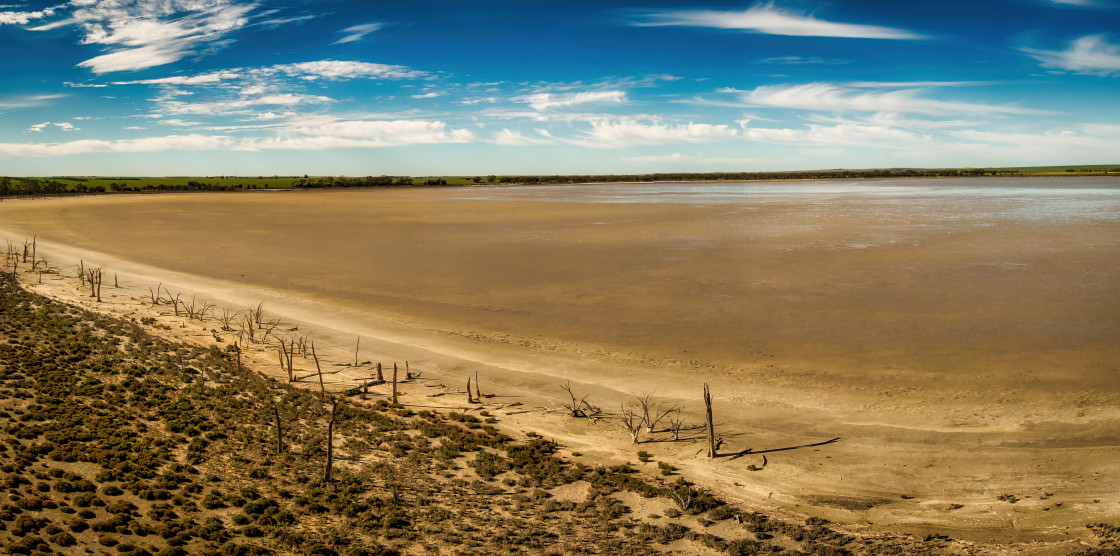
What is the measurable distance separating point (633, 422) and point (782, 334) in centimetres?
859

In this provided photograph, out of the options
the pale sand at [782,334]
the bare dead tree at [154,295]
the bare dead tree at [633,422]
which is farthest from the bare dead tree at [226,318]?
the bare dead tree at [633,422]

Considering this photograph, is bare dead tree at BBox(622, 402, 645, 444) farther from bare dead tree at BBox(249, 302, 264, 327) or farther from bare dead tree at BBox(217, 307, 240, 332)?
bare dead tree at BBox(217, 307, 240, 332)

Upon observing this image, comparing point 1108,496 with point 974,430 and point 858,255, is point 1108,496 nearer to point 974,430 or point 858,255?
point 974,430

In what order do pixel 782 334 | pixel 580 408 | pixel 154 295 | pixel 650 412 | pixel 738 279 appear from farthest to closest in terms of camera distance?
pixel 738 279 → pixel 154 295 → pixel 782 334 → pixel 580 408 → pixel 650 412

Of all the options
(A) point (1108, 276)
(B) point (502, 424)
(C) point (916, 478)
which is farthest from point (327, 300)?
(A) point (1108, 276)

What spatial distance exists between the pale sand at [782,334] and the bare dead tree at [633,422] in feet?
0.75

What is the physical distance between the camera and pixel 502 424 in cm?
1496

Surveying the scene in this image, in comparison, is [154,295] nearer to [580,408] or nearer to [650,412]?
[580,408]

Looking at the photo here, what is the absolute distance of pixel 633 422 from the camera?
49.1ft

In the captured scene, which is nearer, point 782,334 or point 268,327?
point 782,334

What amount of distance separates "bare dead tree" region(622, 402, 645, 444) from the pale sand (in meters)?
0.23

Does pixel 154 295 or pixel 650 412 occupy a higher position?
pixel 154 295

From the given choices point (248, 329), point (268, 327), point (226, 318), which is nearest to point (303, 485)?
point (268, 327)

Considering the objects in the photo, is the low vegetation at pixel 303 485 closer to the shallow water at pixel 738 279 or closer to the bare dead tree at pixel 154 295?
the shallow water at pixel 738 279
